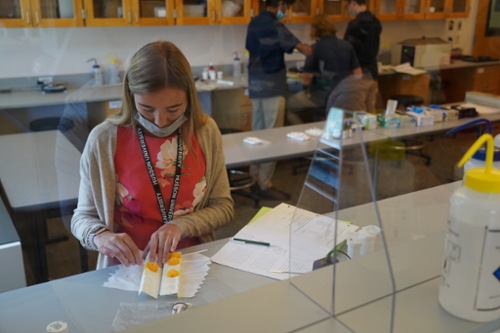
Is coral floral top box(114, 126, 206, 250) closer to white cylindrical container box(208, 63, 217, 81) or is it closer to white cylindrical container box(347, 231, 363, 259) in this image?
white cylindrical container box(347, 231, 363, 259)

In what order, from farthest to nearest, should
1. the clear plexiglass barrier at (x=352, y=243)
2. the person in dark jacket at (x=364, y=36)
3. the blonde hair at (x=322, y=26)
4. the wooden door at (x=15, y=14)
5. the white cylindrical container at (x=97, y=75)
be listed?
1. the person in dark jacket at (x=364, y=36)
2. the blonde hair at (x=322, y=26)
3. the white cylindrical container at (x=97, y=75)
4. the wooden door at (x=15, y=14)
5. the clear plexiglass barrier at (x=352, y=243)

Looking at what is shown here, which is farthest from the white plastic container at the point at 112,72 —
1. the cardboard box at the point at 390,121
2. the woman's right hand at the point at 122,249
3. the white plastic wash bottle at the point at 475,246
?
the white plastic wash bottle at the point at 475,246

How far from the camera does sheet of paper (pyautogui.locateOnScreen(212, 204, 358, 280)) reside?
2.76 ft

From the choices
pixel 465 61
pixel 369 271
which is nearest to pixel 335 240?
pixel 369 271

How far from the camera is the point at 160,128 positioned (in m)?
1.40

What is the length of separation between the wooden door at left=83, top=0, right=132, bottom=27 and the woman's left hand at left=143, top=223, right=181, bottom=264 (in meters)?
3.02

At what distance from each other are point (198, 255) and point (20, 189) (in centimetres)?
130

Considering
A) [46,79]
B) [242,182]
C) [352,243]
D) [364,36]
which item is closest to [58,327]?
[352,243]

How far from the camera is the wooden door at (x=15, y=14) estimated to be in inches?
137

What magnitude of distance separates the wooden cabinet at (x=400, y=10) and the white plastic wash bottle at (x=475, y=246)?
A: 514cm

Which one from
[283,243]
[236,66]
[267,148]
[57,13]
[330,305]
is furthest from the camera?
[236,66]

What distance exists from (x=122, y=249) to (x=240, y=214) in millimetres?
2207

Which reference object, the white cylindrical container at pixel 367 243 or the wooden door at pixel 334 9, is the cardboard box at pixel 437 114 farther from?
the white cylindrical container at pixel 367 243

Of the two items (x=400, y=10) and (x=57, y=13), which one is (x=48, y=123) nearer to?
(x=57, y=13)
